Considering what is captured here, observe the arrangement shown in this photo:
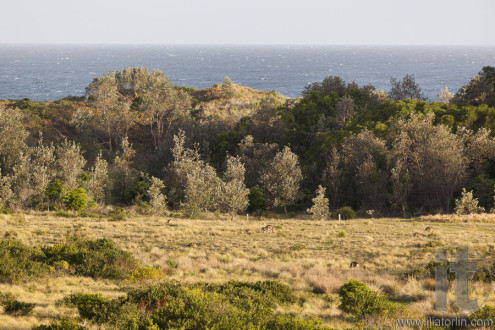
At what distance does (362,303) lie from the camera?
1225cm

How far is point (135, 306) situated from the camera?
10.8 metres

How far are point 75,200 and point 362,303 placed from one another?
30.3m

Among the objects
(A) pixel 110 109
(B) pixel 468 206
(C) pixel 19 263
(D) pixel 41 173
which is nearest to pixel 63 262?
(C) pixel 19 263

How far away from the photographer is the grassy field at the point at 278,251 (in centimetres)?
1414

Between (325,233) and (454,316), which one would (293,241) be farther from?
(454,316)

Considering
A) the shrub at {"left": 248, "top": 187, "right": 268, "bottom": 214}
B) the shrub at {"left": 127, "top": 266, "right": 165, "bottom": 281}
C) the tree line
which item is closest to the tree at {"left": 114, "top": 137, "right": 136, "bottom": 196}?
the tree line

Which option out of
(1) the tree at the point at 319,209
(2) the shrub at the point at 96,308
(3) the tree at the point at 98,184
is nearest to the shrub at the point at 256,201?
(1) the tree at the point at 319,209

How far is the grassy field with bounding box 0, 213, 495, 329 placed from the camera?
46.4 ft

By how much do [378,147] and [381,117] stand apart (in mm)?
8869

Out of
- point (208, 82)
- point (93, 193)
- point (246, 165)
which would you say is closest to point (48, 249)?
point (93, 193)

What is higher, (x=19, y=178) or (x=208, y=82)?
(x=208, y=82)

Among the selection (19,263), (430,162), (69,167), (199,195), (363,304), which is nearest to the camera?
(363,304)

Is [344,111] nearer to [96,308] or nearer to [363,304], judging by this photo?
[363,304]

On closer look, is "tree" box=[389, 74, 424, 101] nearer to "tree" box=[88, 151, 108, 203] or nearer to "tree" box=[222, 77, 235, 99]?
"tree" box=[222, 77, 235, 99]
